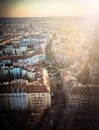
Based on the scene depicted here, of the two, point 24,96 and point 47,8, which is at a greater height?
point 47,8

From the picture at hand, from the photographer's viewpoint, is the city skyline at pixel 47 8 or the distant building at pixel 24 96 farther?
the city skyline at pixel 47 8

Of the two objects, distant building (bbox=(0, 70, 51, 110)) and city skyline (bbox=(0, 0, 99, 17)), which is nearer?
distant building (bbox=(0, 70, 51, 110))

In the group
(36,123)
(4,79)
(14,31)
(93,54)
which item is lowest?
(36,123)

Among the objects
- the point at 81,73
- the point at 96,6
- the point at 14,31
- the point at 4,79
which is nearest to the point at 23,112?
the point at 4,79

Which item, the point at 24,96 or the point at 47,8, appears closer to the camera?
the point at 24,96

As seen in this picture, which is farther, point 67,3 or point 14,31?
point 14,31

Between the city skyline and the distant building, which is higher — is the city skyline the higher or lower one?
the higher one

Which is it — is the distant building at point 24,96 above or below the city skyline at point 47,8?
below

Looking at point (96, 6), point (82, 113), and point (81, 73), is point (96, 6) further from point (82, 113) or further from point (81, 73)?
point (82, 113)
